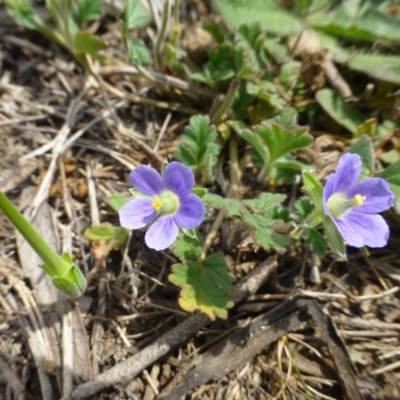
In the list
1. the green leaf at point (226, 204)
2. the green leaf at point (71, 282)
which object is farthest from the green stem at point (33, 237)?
the green leaf at point (226, 204)

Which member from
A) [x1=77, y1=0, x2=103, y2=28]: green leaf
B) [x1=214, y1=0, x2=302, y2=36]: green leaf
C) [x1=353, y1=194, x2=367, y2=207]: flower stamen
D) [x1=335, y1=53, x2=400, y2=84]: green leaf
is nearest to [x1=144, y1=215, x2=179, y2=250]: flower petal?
[x1=353, y1=194, x2=367, y2=207]: flower stamen

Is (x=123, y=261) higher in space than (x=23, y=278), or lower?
higher

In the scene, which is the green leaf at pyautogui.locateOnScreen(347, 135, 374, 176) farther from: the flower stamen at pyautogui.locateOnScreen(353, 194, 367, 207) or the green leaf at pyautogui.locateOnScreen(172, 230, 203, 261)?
the green leaf at pyautogui.locateOnScreen(172, 230, 203, 261)

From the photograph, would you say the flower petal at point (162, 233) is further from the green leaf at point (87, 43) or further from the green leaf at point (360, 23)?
the green leaf at point (360, 23)

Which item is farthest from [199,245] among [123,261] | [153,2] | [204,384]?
[153,2]

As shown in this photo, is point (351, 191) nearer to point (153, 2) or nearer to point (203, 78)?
point (203, 78)
